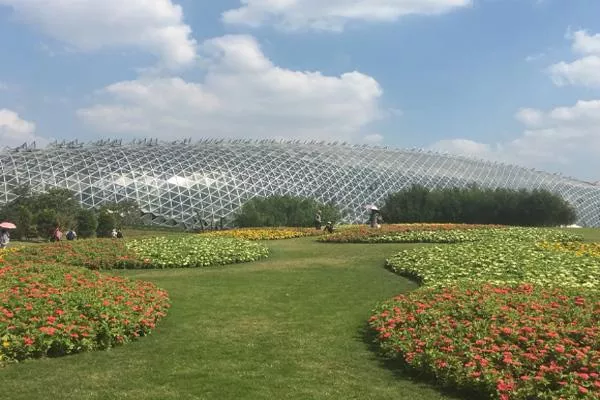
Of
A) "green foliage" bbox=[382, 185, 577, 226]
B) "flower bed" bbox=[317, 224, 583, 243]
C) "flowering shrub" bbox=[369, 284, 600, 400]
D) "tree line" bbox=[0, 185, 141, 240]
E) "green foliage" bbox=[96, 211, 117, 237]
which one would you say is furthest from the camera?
"green foliage" bbox=[382, 185, 577, 226]

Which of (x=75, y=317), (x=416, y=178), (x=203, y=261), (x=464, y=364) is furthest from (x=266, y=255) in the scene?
(x=416, y=178)

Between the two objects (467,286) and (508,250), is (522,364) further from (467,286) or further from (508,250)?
(508,250)

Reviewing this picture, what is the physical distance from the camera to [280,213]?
4975 centimetres

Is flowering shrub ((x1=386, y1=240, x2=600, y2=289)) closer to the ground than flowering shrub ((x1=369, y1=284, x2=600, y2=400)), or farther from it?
farther from it

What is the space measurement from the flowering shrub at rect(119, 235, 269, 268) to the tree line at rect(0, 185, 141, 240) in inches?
675

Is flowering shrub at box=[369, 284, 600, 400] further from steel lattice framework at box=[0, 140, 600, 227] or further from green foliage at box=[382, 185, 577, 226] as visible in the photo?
steel lattice framework at box=[0, 140, 600, 227]

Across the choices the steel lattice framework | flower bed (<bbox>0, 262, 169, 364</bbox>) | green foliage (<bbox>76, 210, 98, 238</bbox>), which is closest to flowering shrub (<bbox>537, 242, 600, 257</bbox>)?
flower bed (<bbox>0, 262, 169, 364</bbox>)

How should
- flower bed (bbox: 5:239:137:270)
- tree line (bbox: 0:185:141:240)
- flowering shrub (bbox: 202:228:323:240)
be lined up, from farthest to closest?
tree line (bbox: 0:185:141:240), flowering shrub (bbox: 202:228:323:240), flower bed (bbox: 5:239:137:270)

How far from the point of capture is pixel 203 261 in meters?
19.2

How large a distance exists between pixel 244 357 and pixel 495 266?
31.7 feet

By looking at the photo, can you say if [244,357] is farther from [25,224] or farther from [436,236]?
[25,224]

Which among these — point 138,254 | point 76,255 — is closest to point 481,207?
point 138,254

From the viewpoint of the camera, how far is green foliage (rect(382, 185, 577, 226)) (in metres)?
54.4

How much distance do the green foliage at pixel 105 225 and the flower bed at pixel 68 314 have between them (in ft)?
94.6
